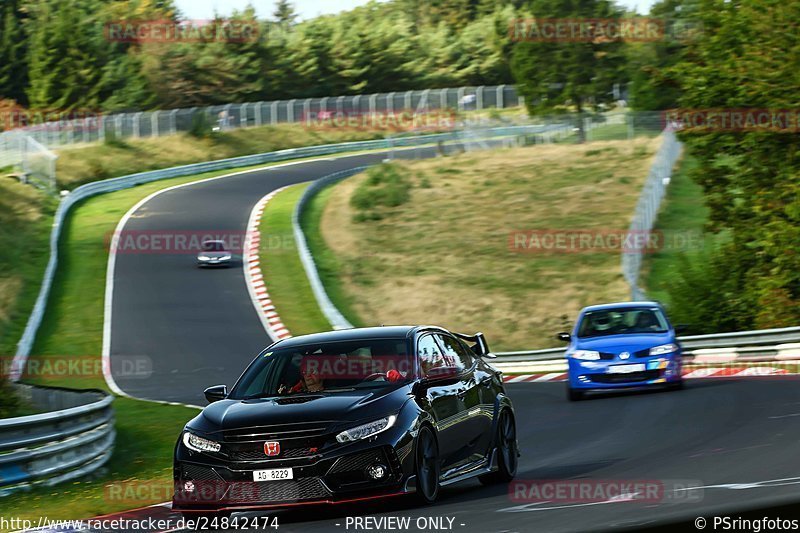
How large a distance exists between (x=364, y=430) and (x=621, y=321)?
42.0ft

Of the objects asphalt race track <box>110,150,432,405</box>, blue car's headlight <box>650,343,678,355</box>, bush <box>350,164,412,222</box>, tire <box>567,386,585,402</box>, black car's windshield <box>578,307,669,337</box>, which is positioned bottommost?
asphalt race track <box>110,150,432,405</box>

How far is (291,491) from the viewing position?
9359 mm

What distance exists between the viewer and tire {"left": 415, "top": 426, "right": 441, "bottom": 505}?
9773 mm

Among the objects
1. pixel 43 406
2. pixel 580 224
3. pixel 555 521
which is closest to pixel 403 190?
pixel 580 224

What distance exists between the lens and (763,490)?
966cm

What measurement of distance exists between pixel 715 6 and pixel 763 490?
31.4 m

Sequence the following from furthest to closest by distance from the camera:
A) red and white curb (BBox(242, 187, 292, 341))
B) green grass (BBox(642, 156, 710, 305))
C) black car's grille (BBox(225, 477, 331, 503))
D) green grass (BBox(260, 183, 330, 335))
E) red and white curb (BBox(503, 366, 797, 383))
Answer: green grass (BBox(642, 156, 710, 305)) → green grass (BBox(260, 183, 330, 335)) → red and white curb (BBox(242, 187, 292, 341)) → red and white curb (BBox(503, 366, 797, 383)) → black car's grille (BBox(225, 477, 331, 503))

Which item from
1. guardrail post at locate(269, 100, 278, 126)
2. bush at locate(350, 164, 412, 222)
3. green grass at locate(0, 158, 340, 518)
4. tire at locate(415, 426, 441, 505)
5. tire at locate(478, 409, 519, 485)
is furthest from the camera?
guardrail post at locate(269, 100, 278, 126)

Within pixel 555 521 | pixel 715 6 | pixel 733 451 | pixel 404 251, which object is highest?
pixel 715 6

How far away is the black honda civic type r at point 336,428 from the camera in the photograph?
30.8 ft

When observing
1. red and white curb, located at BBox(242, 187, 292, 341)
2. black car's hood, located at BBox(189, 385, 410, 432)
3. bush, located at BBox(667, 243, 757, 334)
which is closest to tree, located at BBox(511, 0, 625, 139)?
red and white curb, located at BBox(242, 187, 292, 341)

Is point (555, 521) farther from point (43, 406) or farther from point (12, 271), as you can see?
point (12, 271)

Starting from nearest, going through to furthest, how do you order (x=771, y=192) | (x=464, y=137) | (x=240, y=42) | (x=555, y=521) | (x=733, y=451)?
(x=555, y=521) < (x=733, y=451) < (x=771, y=192) < (x=464, y=137) < (x=240, y=42)

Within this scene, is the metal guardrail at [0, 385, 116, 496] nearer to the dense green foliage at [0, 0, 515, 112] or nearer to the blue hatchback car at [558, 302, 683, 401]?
the blue hatchback car at [558, 302, 683, 401]
